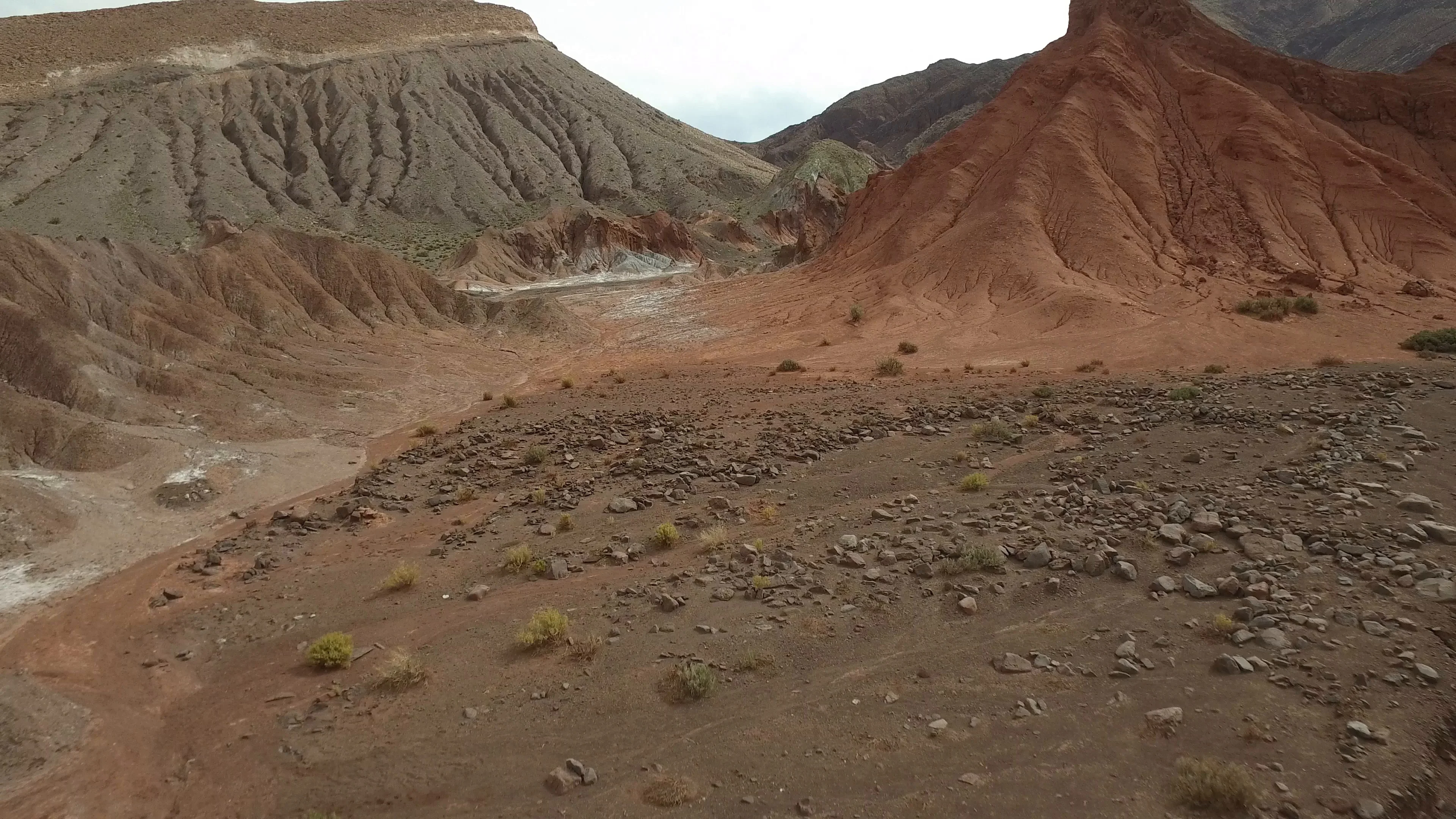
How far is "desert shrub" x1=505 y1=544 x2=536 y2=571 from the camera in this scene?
11.6 meters

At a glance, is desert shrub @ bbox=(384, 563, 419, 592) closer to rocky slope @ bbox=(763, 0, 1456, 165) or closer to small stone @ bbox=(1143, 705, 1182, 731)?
small stone @ bbox=(1143, 705, 1182, 731)

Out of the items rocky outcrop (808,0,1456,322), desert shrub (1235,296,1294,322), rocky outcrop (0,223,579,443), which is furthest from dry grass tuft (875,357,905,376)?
rocky outcrop (0,223,579,443)

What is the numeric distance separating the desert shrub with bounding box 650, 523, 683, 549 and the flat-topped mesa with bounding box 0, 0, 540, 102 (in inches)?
4038

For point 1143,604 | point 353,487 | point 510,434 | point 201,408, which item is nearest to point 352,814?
point 1143,604

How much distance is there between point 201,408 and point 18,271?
8.00 metres

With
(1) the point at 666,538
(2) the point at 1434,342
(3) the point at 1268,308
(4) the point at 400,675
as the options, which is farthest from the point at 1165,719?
(3) the point at 1268,308

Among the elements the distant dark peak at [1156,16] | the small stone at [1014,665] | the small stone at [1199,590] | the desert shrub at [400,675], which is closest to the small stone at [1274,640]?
the small stone at [1199,590]

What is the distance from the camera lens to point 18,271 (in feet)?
74.4

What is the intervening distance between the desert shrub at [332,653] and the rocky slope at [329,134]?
195ft

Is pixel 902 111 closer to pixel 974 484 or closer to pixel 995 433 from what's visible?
pixel 995 433

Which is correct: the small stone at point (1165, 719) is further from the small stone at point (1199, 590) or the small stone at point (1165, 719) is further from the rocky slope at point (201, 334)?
the rocky slope at point (201, 334)

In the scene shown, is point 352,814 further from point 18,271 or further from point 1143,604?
point 18,271

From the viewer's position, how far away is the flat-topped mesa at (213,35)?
267 feet

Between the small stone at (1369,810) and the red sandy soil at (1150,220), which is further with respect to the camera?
the red sandy soil at (1150,220)
